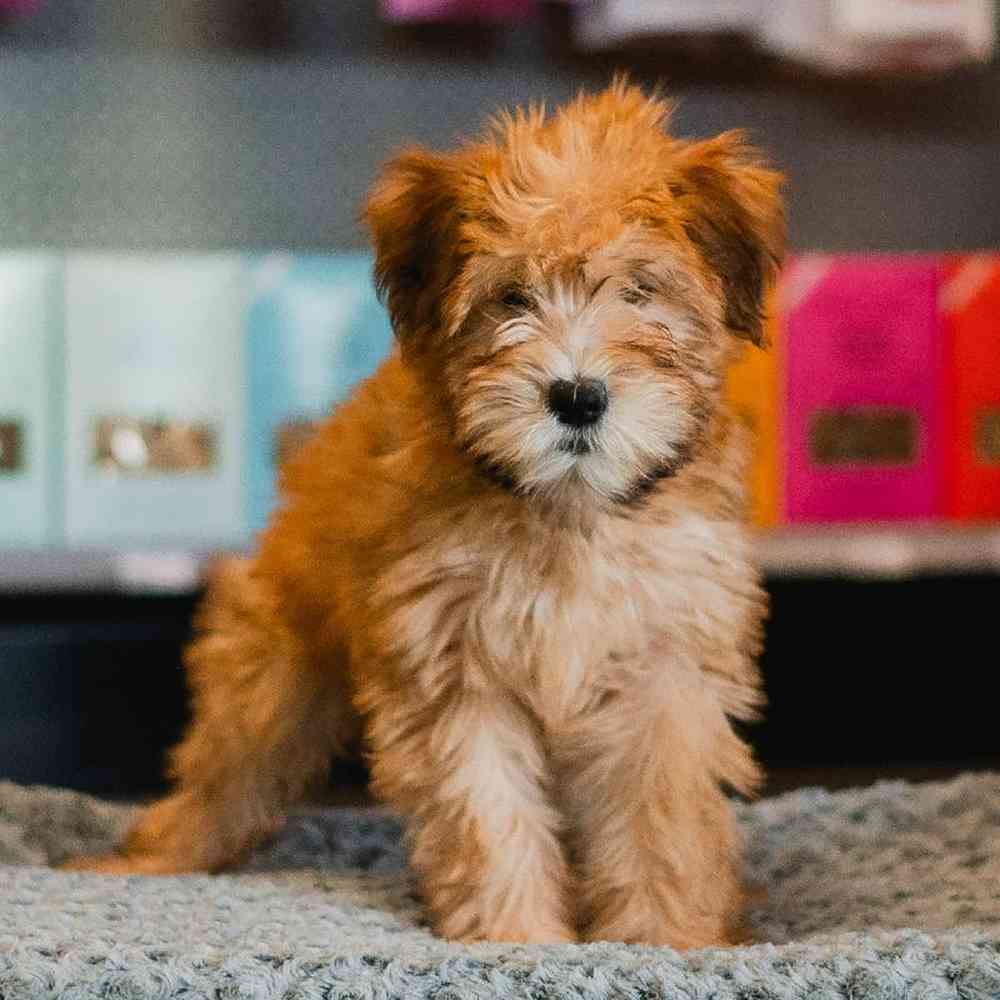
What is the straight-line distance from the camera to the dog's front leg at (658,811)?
158 centimetres

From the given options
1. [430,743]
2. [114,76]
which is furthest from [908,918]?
[114,76]

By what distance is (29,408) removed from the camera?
2.83m

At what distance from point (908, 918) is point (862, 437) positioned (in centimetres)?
137

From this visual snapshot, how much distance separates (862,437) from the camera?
2904 mm

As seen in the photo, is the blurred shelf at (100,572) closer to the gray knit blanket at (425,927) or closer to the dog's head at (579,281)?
the gray knit blanket at (425,927)

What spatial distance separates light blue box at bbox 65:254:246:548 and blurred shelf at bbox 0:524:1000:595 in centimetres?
10

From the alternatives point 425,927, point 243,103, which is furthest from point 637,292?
point 243,103

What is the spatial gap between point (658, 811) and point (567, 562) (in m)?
0.25

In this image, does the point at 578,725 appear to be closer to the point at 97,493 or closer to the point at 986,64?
the point at 97,493

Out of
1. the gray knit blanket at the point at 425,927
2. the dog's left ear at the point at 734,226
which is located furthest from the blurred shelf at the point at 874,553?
the dog's left ear at the point at 734,226

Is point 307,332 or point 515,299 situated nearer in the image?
point 515,299

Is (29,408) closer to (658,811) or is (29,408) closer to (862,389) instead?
(862,389)

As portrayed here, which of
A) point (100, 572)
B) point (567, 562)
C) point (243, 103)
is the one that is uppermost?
point (243, 103)

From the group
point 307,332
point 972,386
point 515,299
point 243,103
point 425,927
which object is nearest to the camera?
point 515,299
